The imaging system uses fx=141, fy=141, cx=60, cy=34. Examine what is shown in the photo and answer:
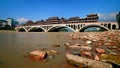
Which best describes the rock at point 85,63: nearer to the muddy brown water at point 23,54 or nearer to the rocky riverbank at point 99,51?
the rocky riverbank at point 99,51

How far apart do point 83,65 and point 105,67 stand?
3.00ft

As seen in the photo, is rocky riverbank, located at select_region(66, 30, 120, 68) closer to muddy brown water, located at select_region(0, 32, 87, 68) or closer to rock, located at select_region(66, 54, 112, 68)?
rock, located at select_region(66, 54, 112, 68)

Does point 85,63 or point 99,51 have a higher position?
point 85,63

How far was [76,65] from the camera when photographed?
523 centimetres

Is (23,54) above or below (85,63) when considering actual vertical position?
below

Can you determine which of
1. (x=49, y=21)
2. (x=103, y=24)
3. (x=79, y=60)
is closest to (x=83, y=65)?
(x=79, y=60)

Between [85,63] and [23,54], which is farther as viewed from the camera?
[23,54]

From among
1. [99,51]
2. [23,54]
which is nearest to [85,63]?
[99,51]

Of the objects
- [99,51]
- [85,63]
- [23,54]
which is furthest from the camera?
[99,51]

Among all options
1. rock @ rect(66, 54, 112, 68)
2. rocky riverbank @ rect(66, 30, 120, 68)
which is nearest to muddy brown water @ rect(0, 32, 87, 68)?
rock @ rect(66, 54, 112, 68)

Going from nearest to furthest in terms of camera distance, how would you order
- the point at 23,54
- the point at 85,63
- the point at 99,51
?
the point at 85,63
the point at 23,54
the point at 99,51

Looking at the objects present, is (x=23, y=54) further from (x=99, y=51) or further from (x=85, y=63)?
(x=99, y=51)

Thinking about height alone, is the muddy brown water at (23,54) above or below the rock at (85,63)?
below

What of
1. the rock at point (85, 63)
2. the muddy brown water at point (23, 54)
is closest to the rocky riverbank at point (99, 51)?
the rock at point (85, 63)
